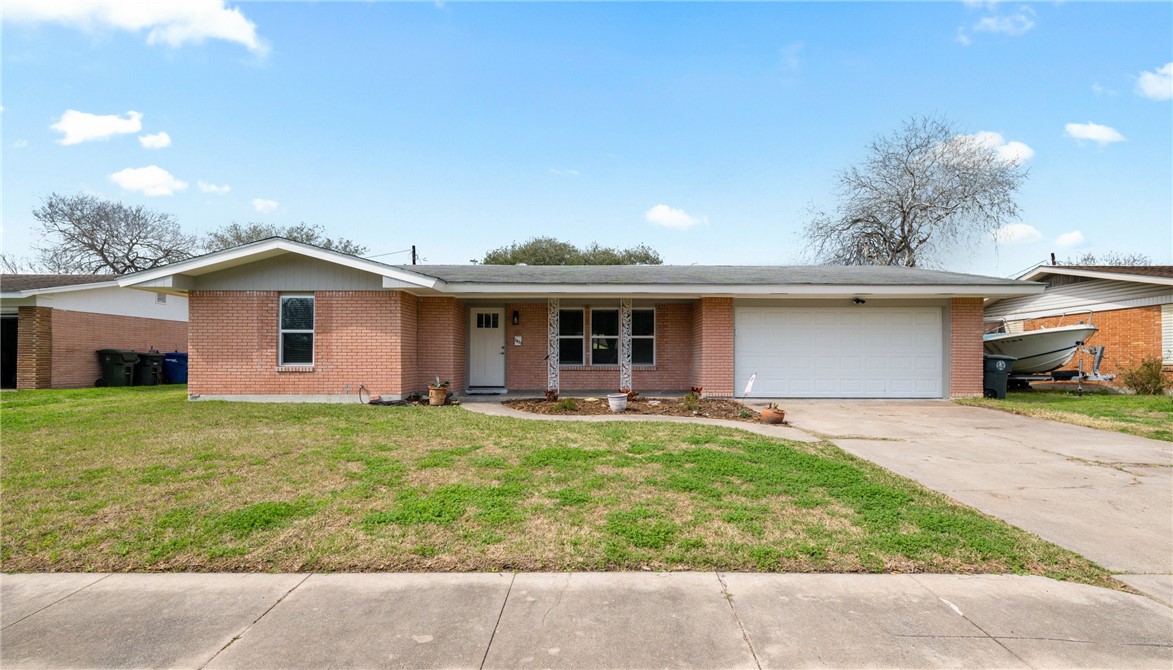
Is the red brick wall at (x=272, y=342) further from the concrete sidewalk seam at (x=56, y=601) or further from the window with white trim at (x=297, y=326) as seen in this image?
the concrete sidewalk seam at (x=56, y=601)

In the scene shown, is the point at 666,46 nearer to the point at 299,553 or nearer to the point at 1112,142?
the point at 299,553

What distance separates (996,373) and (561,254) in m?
31.5

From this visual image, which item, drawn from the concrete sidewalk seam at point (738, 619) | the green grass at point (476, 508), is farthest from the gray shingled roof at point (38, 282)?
the concrete sidewalk seam at point (738, 619)

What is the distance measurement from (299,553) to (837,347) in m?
12.7

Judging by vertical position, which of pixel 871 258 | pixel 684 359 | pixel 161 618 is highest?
pixel 871 258

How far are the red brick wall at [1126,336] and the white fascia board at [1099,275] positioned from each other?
2.83 feet

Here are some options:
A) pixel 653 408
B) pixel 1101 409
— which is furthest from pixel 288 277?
pixel 1101 409

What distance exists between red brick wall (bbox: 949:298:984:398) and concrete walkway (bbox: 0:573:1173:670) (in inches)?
447

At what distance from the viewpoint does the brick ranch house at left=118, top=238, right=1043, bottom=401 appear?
12273 millimetres

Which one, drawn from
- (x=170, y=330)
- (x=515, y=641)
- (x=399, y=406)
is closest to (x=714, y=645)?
(x=515, y=641)

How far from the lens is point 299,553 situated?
404 cm

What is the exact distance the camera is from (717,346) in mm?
13414

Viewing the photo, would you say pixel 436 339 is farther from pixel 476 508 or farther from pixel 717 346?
pixel 476 508

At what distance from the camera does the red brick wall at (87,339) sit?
52.9 ft
